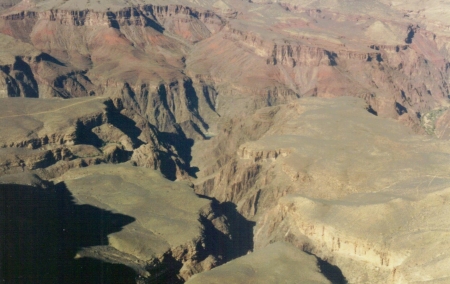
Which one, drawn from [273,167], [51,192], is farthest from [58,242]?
[273,167]

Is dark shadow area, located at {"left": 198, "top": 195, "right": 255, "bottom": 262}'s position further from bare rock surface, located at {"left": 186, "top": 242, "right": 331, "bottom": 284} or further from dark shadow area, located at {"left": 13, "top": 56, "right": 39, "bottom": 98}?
dark shadow area, located at {"left": 13, "top": 56, "right": 39, "bottom": 98}

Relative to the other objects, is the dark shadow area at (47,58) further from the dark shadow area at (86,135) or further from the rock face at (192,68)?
the dark shadow area at (86,135)

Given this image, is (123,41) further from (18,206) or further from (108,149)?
(18,206)

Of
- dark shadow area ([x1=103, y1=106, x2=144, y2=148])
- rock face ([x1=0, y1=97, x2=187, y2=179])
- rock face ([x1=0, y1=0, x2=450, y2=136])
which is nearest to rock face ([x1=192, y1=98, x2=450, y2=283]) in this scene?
rock face ([x1=0, y1=97, x2=187, y2=179])

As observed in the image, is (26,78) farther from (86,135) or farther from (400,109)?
(400,109)

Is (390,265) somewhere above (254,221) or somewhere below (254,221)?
above

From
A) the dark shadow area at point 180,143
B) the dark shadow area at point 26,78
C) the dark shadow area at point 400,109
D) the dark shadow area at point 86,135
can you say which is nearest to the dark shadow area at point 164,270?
the dark shadow area at point 86,135
